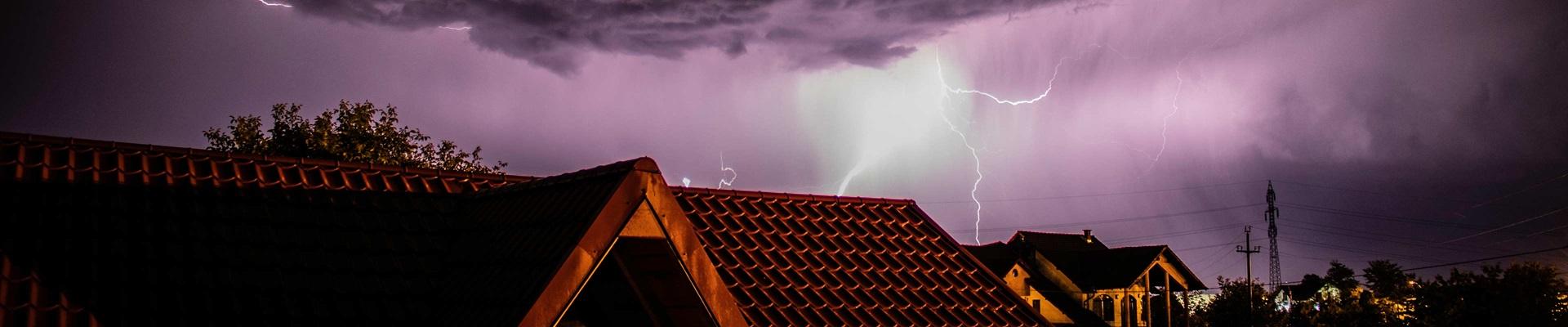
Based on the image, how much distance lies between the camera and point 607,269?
9344mm

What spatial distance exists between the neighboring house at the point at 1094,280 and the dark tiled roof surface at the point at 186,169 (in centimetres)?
5059

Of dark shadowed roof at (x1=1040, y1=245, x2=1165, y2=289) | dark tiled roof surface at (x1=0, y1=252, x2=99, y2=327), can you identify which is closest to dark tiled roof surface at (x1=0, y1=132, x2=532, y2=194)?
dark tiled roof surface at (x1=0, y1=252, x2=99, y2=327)

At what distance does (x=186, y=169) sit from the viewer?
9.77 m

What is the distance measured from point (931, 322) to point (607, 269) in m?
3.70

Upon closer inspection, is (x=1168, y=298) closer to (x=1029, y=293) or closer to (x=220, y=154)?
(x=1029, y=293)

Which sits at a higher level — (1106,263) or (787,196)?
(1106,263)

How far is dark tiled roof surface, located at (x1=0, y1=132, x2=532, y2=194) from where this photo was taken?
30.2 ft

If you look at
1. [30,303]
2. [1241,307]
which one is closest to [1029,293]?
[1241,307]

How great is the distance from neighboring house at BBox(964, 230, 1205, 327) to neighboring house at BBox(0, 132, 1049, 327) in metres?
50.7

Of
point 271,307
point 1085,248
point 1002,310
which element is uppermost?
point 1085,248

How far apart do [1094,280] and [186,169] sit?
5810 centimetres

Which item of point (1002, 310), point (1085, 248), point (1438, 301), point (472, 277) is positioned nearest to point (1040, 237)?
point (1085, 248)

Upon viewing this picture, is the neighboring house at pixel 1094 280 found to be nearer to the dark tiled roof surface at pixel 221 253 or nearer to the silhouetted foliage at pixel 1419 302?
the silhouetted foliage at pixel 1419 302

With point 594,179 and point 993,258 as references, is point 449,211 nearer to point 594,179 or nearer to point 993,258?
point 594,179
